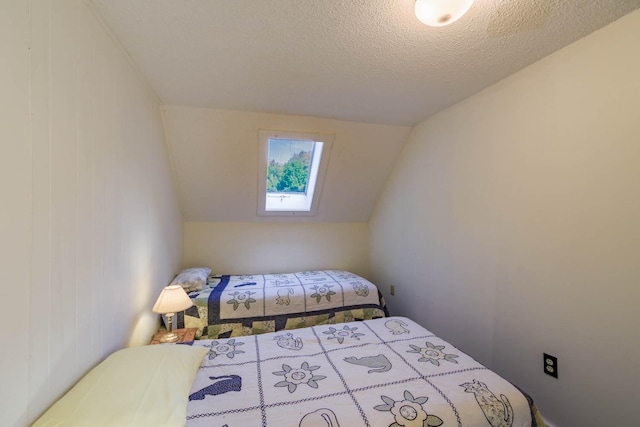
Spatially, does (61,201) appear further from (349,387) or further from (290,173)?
(290,173)

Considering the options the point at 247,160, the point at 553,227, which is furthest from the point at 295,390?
the point at 247,160

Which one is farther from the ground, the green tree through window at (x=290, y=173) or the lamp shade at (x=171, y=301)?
the green tree through window at (x=290, y=173)

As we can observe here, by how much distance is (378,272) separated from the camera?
11.6ft

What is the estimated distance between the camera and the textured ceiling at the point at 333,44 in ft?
3.95

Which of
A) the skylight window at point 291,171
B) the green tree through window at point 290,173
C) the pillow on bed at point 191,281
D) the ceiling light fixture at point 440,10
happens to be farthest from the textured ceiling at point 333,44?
the pillow on bed at point 191,281

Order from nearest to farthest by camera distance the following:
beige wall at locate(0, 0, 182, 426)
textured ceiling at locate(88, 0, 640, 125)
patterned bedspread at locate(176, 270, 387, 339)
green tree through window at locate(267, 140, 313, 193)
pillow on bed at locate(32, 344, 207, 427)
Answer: beige wall at locate(0, 0, 182, 426), pillow on bed at locate(32, 344, 207, 427), textured ceiling at locate(88, 0, 640, 125), patterned bedspread at locate(176, 270, 387, 339), green tree through window at locate(267, 140, 313, 193)

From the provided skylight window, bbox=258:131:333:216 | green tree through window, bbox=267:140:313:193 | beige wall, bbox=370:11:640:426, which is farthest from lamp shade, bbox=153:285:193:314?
beige wall, bbox=370:11:640:426

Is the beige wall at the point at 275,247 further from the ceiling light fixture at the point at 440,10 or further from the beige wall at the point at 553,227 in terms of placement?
the ceiling light fixture at the point at 440,10

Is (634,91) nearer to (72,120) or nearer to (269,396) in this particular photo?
(269,396)

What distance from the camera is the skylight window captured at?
2777 mm

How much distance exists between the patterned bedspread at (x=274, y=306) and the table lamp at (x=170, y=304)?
400 mm

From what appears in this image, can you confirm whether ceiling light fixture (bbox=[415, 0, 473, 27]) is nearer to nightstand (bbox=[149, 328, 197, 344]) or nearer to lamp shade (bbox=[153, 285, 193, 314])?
lamp shade (bbox=[153, 285, 193, 314])

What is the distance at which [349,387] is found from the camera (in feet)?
3.97

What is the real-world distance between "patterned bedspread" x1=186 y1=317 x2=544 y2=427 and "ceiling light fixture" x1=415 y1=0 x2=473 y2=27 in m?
1.61
